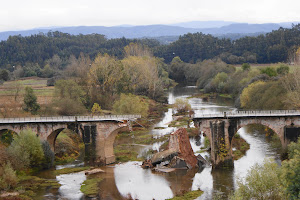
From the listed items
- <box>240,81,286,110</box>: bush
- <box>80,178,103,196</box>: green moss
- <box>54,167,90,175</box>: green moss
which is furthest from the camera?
<box>240,81,286,110</box>: bush

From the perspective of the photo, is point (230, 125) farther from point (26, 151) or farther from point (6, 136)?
point (6, 136)

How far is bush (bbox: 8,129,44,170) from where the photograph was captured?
55594 mm

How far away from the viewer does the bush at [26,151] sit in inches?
2189

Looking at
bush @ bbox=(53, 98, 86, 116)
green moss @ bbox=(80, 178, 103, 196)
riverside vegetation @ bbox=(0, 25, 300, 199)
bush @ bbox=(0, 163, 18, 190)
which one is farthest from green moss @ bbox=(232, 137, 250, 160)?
bush @ bbox=(0, 163, 18, 190)

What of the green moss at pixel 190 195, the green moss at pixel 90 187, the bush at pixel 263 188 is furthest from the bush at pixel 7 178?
the bush at pixel 263 188

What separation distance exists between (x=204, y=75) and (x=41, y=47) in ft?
258

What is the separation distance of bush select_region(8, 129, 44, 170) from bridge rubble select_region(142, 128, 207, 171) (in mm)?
13741

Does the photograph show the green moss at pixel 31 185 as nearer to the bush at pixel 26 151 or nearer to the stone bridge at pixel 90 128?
the bush at pixel 26 151

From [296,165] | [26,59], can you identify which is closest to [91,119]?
[296,165]

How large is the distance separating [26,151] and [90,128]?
8.72m

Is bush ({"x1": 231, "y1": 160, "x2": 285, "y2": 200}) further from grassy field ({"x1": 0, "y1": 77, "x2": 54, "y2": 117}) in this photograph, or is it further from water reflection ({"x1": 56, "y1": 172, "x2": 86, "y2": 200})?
grassy field ({"x1": 0, "y1": 77, "x2": 54, "y2": 117})

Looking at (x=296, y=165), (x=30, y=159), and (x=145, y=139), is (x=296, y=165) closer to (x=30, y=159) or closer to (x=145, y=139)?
(x=30, y=159)

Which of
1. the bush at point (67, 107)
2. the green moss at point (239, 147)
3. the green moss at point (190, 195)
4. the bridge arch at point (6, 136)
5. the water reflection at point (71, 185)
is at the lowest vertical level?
the green moss at point (190, 195)

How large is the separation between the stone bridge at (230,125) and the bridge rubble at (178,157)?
2.78 metres
